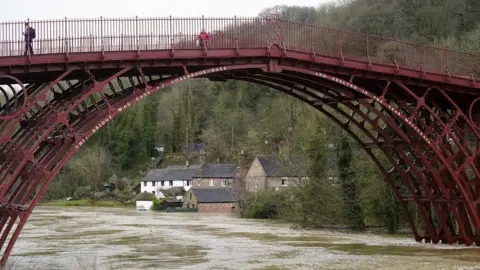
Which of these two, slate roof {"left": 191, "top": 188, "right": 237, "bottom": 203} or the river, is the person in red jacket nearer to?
the river

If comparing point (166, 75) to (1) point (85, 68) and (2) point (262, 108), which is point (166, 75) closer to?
(1) point (85, 68)

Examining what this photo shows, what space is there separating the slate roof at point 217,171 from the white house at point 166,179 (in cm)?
346

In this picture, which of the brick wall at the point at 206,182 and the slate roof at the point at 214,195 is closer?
the slate roof at the point at 214,195

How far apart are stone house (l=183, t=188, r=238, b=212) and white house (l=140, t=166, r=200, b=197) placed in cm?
1189

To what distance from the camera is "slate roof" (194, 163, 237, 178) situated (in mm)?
80000

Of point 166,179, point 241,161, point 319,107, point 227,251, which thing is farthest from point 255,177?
point 227,251

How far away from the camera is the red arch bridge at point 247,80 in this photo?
65.7 feet

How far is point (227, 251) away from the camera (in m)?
28.2

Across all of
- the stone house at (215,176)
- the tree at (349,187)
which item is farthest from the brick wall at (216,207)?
the tree at (349,187)

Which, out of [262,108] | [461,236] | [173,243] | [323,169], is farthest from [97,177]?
[461,236]

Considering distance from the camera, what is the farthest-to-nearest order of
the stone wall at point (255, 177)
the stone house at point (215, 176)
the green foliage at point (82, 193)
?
the green foliage at point (82, 193) → the stone house at point (215, 176) → the stone wall at point (255, 177)

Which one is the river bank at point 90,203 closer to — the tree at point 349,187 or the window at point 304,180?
the window at point 304,180

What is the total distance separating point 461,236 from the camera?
27953mm

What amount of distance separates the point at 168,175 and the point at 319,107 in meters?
61.4
